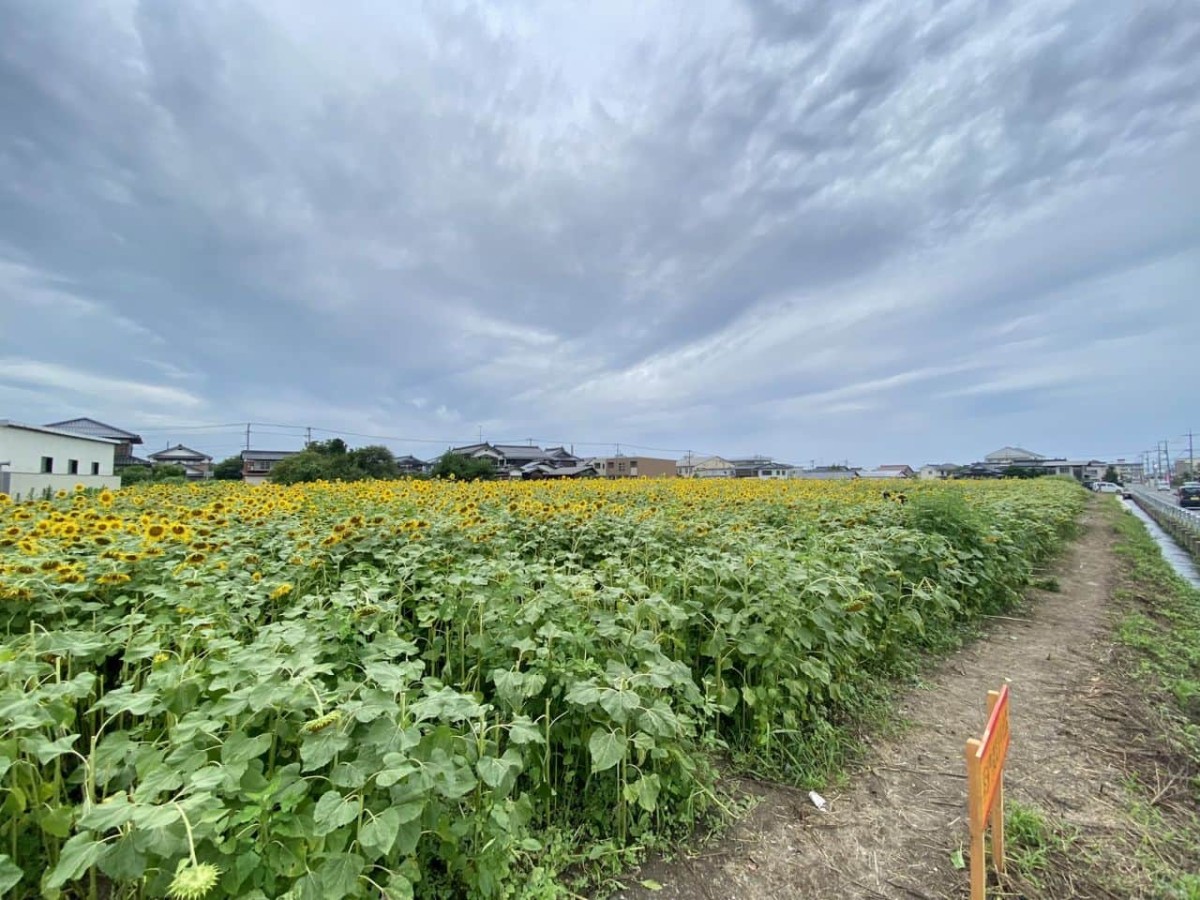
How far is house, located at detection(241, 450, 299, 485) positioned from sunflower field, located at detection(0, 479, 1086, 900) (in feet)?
88.6

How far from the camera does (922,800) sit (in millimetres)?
2242

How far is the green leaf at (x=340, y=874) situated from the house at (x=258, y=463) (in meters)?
28.7

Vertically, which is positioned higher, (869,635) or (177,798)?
(177,798)

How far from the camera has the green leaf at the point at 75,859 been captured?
38.4 inches

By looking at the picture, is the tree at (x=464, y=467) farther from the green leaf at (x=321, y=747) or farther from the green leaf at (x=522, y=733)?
the green leaf at (x=321, y=747)

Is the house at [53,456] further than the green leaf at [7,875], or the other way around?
the house at [53,456]

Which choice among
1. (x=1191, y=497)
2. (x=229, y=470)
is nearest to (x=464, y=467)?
(x=229, y=470)

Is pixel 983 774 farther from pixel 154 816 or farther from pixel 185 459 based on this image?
pixel 185 459

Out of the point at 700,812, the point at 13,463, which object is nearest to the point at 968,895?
the point at 700,812

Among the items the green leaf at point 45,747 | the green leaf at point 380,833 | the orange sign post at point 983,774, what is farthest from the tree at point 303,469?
the orange sign post at point 983,774

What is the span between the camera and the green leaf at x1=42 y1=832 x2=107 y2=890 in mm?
975

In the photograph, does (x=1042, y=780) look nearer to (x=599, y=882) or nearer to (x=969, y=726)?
(x=969, y=726)

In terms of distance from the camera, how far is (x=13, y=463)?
21.4 m

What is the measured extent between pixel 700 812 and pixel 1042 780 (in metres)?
1.62
